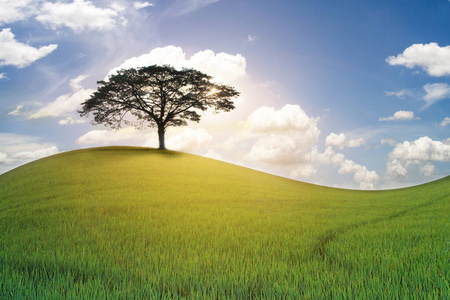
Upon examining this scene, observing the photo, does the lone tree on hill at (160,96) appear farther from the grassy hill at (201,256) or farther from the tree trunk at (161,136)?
the grassy hill at (201,256)

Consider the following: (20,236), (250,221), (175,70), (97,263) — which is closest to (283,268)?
(97,263)

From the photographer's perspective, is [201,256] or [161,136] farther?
[161,136]

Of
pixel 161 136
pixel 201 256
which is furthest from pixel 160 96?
pixel 201 256

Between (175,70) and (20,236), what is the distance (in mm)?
31775

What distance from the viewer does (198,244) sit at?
559cm

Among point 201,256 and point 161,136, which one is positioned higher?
point 161,136

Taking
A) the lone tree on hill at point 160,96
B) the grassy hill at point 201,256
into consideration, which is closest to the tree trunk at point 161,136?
the lone tree on hill at point 160,96

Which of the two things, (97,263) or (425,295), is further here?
(97,263)

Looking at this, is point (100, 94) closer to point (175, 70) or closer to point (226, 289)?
point (175, 70)

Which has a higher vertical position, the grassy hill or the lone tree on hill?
the lone tree on hill

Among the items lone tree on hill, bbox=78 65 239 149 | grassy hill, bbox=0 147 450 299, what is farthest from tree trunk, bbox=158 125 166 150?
grassy hill, bbox=0 147 450 299

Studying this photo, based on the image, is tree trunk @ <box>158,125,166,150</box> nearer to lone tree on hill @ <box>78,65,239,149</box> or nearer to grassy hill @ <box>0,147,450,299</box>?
lone tree on hill @ <box>78,65,239,149</box>

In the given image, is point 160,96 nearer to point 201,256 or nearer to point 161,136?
point 161,136

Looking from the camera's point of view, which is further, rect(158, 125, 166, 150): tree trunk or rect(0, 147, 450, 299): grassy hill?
rect(158, 125, 166, 150): tree trunk
